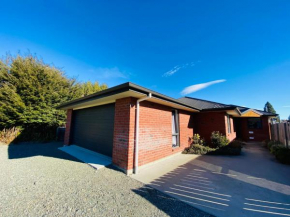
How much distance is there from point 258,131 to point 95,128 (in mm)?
14827

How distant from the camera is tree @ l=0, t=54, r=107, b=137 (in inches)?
358

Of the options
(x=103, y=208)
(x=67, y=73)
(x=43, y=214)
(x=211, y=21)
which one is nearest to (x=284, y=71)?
(x=211, y=21)

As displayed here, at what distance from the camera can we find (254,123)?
11742 millimetres

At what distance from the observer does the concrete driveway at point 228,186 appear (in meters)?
2.29

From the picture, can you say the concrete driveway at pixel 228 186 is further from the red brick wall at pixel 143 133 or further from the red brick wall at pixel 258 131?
the red brick wall at pixel 258 131

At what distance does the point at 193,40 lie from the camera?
23.8ft

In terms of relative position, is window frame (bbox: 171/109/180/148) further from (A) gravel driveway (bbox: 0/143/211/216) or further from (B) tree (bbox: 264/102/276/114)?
(B) tree (bbox: 264/102/276/114)

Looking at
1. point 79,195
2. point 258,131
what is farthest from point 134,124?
point 258,131

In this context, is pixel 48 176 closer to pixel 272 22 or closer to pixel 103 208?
pixel 103 208

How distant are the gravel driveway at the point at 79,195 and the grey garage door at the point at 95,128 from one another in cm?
146

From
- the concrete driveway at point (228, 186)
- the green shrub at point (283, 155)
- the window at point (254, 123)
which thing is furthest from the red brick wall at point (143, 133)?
the window at point (254, 123)

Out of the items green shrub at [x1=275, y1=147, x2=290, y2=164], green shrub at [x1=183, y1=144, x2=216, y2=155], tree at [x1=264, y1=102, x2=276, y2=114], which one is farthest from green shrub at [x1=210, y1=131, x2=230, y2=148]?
tree at [x1=264, y1=102, x2=276, y2=114]

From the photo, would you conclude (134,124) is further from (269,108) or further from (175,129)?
(269,108)

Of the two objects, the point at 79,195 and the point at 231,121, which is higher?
the point at 231,121
